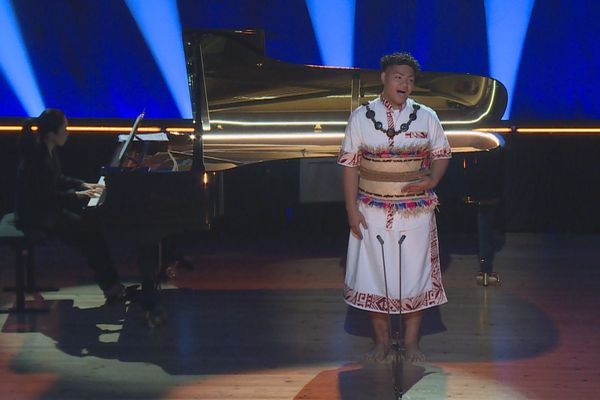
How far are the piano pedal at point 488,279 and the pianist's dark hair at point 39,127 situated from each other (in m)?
2.46

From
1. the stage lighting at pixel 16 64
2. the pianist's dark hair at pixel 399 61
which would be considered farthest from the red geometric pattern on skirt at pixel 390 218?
the stage lighting at pixel 16 64

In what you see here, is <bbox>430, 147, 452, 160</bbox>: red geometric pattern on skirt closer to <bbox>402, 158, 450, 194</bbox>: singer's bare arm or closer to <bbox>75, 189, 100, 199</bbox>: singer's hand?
<bbox>402, 158, 450, 194</bbox>: singer's bare arm

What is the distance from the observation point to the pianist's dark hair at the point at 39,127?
4543mm

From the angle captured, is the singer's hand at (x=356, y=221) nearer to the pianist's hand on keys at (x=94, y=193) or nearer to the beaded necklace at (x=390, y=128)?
the beaded necklace at (x=390, y=128)

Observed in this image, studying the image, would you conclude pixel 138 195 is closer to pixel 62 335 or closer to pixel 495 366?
pixel 62 335

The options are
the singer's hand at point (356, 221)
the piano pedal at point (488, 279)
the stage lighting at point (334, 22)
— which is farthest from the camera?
the stage lighting at point (334, 22)

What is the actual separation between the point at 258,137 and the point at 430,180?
2.24 meters

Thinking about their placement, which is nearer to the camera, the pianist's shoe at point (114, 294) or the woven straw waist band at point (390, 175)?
the woven straw waist band at point (390, 175)

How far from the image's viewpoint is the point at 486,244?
17.2 ft

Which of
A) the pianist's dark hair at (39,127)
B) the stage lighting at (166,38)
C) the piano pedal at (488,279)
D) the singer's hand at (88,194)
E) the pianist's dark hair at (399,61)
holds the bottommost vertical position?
the piano pedal at (488,279)

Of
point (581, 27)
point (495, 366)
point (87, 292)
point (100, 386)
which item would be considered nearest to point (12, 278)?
point (87, 292)

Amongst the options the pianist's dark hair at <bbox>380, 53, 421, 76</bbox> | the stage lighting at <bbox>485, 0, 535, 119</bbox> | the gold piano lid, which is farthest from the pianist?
the stage lighting at <bbox>485, 0, 535, 119</bbox>

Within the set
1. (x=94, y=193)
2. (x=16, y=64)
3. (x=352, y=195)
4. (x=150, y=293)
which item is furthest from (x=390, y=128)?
(x=16, y=64)

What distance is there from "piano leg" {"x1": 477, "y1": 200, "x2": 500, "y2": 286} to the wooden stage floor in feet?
0.25
